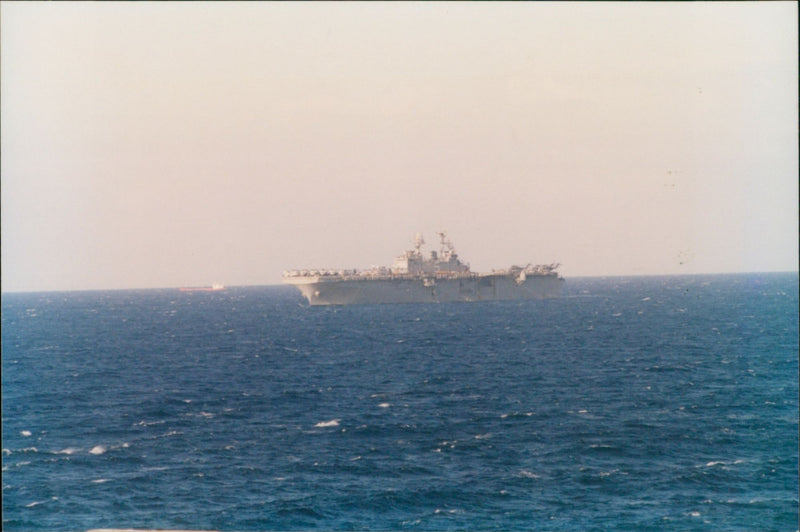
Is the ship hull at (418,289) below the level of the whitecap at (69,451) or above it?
above

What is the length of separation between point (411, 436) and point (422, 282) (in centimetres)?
9312

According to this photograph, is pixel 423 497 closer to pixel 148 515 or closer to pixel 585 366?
pixel 148 515

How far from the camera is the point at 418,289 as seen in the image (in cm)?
12638

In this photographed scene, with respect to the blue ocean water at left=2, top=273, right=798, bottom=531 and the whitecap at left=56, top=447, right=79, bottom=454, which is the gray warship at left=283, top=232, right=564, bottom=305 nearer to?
the blue ocean water at left=2, top=273, right=798, bottom=531

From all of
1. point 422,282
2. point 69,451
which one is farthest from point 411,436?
point 422,282

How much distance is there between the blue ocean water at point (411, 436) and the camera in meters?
23.4

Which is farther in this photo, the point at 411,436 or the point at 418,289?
Result: the point at 418,289

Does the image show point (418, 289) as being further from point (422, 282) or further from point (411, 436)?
point (411, 436)

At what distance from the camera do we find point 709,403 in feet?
136

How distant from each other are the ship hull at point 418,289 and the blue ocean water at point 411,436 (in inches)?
1936

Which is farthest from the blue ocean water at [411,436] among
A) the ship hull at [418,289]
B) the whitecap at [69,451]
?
the ship hull at [418,289]

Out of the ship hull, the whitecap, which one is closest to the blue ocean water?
the whitecap

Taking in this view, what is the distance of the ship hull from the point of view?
12175 cm

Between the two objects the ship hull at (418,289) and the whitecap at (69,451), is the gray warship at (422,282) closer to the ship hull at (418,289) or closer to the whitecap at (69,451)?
the ship hull at (418,289)
